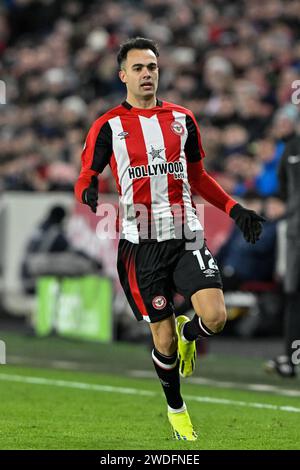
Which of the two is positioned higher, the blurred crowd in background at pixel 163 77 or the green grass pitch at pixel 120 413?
the blurred crowd in background at pixel 163 77

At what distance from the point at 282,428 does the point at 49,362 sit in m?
5.34

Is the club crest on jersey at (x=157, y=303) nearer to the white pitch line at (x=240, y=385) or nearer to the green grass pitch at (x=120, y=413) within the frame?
the green grass pitch at (x=120, y=413)

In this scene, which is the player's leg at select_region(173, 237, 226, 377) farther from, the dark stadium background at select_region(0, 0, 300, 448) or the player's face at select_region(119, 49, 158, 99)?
the dark stadium background at select_region(0, 0, 300, 448)

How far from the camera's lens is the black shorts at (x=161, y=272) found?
269 inches

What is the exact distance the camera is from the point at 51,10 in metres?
24.9

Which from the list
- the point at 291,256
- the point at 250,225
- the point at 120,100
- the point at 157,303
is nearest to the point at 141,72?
the point at 250,225

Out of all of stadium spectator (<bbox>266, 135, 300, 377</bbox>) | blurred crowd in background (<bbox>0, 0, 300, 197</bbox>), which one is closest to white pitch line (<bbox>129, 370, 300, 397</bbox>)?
→ stadium spectator (<bbox>266, 135, 300, 377</bbox>)

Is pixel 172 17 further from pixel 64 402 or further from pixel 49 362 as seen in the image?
pixel 64 402

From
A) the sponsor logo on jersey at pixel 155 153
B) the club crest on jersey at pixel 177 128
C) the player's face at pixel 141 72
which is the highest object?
the player's face at pixel 141 72

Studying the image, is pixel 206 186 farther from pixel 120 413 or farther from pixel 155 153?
pixel 120 413

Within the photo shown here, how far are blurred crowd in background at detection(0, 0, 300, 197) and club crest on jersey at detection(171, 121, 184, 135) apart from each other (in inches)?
304

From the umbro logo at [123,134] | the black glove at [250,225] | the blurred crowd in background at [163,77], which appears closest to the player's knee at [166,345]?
the black glove at [250,225]

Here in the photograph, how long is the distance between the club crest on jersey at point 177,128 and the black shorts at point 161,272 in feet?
2.07
